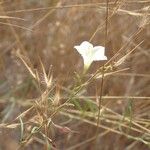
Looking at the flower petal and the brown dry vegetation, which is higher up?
the flower petal

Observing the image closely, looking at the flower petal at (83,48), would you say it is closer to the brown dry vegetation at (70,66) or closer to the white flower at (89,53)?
the white flower at (89,53)

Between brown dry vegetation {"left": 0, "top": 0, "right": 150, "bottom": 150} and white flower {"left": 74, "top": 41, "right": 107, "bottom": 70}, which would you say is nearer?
white flower {"left": 74, "top": 41, "right": 107, "bottom": 70}

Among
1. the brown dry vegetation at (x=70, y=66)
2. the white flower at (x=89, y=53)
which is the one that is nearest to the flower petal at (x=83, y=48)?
the white flower at (x=89, y=53)

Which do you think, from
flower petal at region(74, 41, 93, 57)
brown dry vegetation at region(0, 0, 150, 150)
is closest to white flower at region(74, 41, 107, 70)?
flower petal at region(74, 41, 93, 57)

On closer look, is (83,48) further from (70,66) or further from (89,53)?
(70,66)

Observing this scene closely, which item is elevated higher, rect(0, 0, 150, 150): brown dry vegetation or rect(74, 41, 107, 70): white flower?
rect(74, 41, 107, 70): white flower

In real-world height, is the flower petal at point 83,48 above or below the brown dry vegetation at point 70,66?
above

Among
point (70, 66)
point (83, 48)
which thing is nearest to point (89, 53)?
point (83, 48)

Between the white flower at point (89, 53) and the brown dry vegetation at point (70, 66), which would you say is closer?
the white flower at point (89, 53)

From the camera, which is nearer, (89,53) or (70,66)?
(89,53)

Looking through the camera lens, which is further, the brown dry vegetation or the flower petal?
the brown dry vegetation

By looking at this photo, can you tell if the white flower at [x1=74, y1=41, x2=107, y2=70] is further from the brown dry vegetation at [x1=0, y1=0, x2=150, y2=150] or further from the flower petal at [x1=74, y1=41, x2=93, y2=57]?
the brown dry vegetation at [x1=0, y1=0, x2=150, y2=150]
